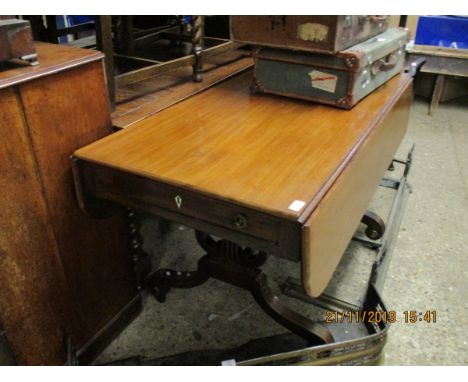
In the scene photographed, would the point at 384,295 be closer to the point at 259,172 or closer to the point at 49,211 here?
the point at 259,172

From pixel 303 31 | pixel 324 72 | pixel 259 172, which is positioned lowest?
pixel 259 172

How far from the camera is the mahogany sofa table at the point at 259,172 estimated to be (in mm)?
862

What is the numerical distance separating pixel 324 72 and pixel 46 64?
75cm

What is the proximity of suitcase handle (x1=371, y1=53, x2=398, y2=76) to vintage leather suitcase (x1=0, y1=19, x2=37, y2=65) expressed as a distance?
97 centimetres

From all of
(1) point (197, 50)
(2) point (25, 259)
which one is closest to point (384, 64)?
(1) point (197, 50)

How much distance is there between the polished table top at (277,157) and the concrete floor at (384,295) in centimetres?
59

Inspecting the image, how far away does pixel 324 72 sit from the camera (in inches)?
50.7

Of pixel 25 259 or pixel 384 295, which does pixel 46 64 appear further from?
pixel 384 295

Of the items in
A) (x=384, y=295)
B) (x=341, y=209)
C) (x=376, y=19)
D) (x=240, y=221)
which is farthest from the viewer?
(x=384, y=295)

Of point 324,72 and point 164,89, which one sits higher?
point 324,72

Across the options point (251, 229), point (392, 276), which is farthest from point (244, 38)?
point (392, 276)

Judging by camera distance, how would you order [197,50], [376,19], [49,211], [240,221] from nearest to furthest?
[240,221]
[49,211]
[376,19]
[197,50]

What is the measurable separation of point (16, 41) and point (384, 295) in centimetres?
147

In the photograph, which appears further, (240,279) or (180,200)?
(240,279)
